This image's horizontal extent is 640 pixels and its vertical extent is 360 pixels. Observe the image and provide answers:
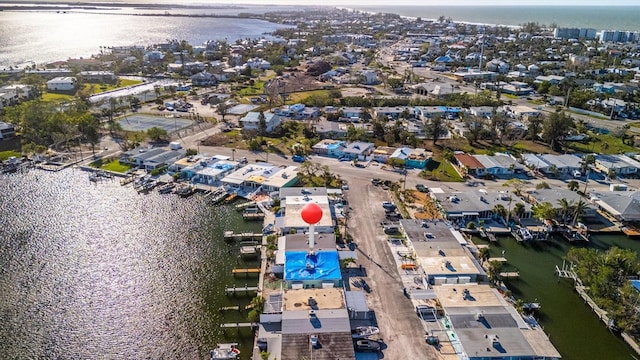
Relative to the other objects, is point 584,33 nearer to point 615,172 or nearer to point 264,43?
Answer: point 264,43

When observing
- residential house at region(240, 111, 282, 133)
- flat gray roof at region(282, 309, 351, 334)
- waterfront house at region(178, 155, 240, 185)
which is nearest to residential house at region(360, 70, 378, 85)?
residential house at region(240, 111, 282, 133)

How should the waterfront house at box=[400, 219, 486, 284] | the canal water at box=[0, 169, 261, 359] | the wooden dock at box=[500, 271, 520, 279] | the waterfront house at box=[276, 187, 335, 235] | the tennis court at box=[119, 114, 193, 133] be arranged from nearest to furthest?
1. the canal water at box=[0, 169, 261, 359]
2. the waterfront house at box=[400, 219, 486, 284]
3. the wooden dock at box=[500, 271, 520, 279]
4. the waterfront house at box=[276, 187, 335, 235]
5. the tennis court at box=[119, 114, 193, 133]

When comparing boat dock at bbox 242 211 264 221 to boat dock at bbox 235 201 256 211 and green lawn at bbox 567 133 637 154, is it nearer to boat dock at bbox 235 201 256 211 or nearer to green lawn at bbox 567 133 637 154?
boat dock at bbox 235 201 256 211

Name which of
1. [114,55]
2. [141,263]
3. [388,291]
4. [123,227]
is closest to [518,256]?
[388,291]

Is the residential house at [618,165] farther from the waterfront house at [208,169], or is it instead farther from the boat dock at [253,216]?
the waterfront house at [208,169]

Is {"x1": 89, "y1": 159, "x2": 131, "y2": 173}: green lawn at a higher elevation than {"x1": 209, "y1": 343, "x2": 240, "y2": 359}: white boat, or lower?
higher

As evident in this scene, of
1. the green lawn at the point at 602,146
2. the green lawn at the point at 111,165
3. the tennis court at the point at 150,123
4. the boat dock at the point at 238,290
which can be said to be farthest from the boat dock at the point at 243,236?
the green lawn at the point at 602,146

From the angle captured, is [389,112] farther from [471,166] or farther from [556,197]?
[556,197]
